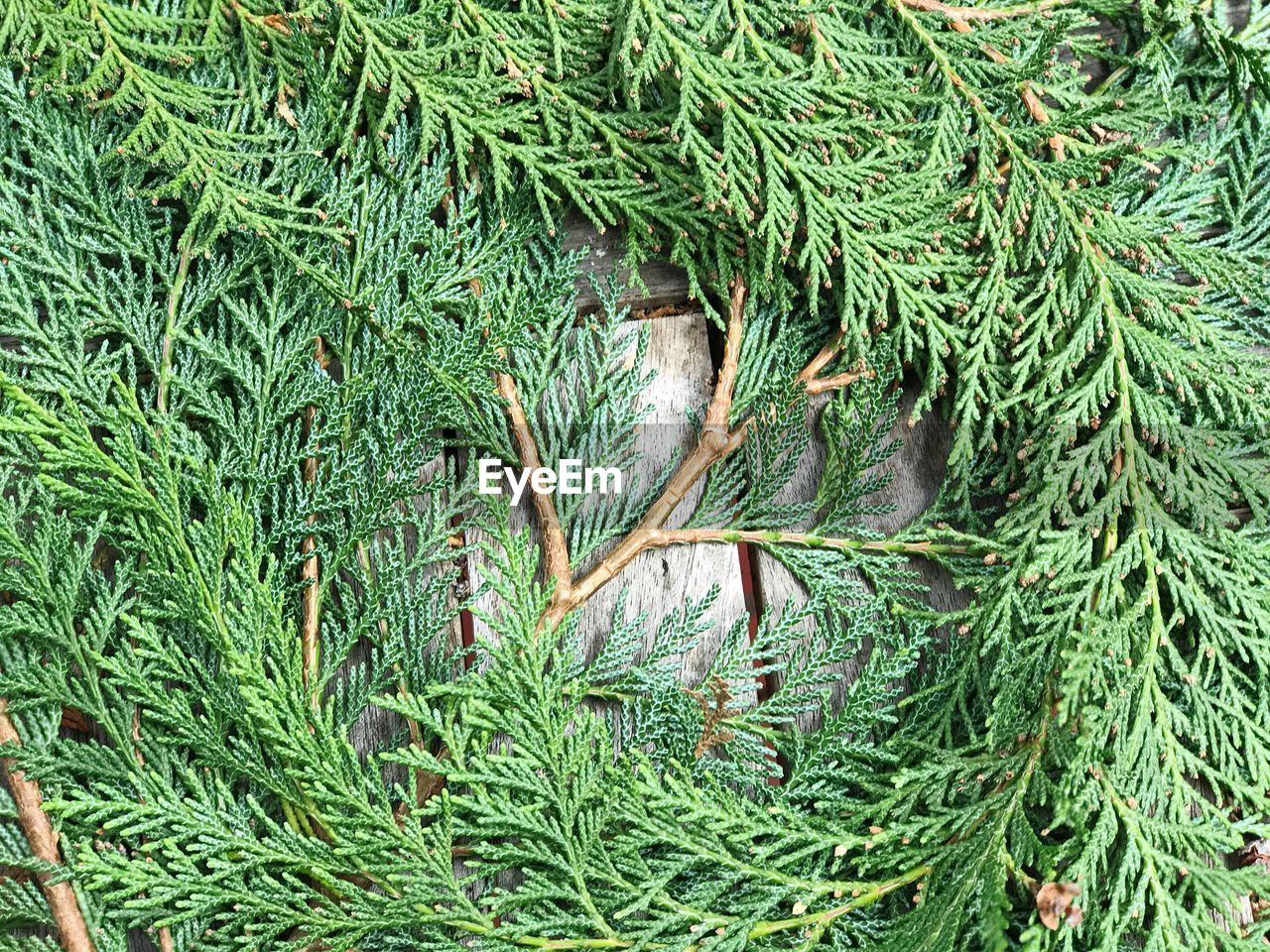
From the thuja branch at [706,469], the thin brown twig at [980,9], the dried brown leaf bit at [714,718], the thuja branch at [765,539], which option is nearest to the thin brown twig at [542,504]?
the thuja branch at [706,469]

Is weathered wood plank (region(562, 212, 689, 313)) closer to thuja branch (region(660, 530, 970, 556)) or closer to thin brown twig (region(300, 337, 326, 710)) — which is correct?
thuja branch (region(660, 530, 970, 556))

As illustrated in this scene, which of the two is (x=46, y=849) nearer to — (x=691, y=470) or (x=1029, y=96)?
(x=691, y=470)

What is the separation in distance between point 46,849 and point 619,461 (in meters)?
0.98

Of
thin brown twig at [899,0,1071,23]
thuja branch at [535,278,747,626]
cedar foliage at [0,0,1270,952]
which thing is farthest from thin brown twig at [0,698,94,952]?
thin brown twig at [899,0,1071,23]

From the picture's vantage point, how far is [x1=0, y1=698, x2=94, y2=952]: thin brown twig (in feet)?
4.82

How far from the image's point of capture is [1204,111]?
169 centimetres

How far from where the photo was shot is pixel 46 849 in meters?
1.48

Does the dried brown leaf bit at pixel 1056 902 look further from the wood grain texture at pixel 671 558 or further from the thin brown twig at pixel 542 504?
the thin brown twig at pixel 542 504

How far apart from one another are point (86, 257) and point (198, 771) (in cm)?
80

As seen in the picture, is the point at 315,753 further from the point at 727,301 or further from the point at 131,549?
the point at 727,301

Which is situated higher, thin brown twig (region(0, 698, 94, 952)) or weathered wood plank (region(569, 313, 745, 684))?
weathered wood plank (region(569, 313, 745, 684))

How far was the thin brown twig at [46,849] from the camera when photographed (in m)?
1.47

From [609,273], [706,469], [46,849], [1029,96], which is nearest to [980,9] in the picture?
[1029,96]

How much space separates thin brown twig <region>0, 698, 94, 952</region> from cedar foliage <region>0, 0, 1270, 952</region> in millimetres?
11
